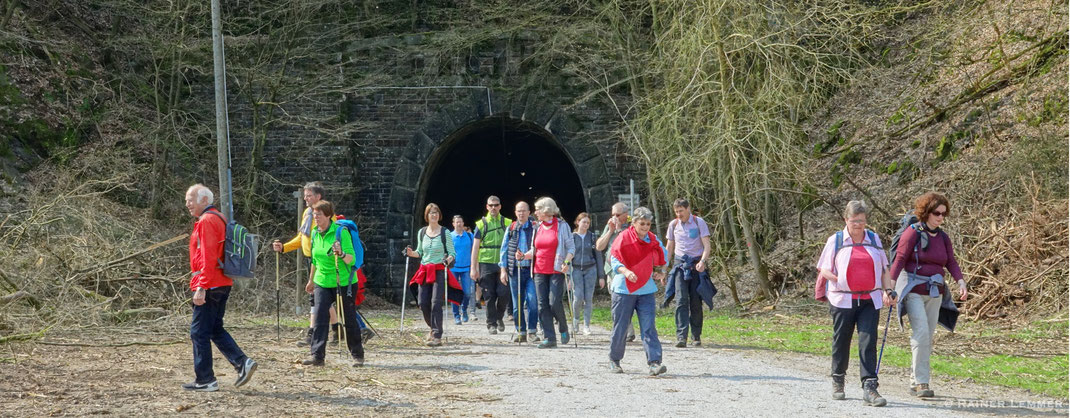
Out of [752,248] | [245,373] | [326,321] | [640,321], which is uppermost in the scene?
[752,248]

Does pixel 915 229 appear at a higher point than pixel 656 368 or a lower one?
higher

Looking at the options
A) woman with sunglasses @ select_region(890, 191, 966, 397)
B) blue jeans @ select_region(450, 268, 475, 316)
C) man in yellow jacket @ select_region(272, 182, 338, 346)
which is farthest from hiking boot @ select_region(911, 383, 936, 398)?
blue jeans @ select_region(450, 268, 475, 316)

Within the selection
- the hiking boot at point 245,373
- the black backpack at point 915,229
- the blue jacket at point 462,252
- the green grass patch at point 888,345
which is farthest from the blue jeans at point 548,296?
the black backpack at point 915,229

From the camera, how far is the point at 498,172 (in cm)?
3628

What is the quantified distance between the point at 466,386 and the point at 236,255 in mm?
2099

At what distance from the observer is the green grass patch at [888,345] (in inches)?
389

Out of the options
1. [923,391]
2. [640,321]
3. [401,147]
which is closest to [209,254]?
[640,321]

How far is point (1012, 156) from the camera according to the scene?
50.8 ft

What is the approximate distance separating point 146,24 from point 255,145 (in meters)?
3.43

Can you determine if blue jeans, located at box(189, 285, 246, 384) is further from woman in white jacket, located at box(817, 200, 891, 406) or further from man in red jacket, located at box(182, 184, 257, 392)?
woman in white jacket, located at box(817, 200, 891, 406)

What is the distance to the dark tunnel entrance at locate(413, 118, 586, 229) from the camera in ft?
90.1

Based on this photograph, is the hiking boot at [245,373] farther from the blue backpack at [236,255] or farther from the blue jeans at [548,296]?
the blue jeans at [548,296]

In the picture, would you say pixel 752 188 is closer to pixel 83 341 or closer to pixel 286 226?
pixel 286 226

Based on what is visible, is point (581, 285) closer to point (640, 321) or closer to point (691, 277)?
point (691, 277)
